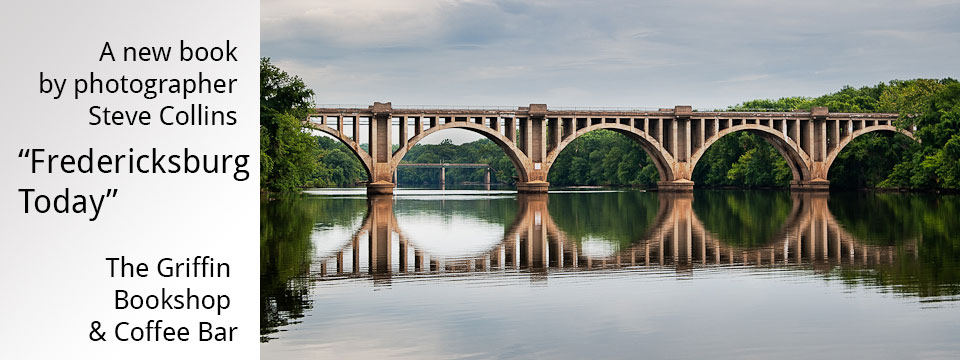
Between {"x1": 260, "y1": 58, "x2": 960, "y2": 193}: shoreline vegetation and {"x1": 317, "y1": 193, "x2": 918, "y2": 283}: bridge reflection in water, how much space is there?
20249mm

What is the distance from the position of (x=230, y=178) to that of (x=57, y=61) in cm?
176

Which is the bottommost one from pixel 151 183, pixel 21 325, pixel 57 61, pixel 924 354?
pixel 924 354

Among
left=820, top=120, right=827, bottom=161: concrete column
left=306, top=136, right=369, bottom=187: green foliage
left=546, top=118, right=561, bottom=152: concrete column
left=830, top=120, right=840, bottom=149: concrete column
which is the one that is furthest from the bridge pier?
left=306, top=136, right=369, bottom=187: green foliage

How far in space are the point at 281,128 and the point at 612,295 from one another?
36640 millimetres

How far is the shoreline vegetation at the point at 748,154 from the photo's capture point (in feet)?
167

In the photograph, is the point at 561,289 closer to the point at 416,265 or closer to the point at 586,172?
the point at 416,265

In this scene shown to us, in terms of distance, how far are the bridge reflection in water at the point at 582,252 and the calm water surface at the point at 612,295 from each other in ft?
0.19

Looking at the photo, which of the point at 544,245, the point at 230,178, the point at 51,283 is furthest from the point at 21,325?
the point at 544,245

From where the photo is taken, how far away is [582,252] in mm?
22062

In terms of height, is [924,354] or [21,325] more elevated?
[21,325]

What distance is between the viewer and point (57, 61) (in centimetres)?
772

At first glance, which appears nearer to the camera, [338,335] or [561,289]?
[338,335]

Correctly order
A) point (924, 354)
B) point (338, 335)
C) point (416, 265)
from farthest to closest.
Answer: point (416, 265)
point (338, 335)
point (924, 354)

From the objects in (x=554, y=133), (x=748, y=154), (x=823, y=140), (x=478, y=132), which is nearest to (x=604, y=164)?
(x=748, y=154)
